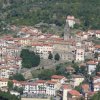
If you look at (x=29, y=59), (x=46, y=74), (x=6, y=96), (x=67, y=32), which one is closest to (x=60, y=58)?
(x=29, y=59)

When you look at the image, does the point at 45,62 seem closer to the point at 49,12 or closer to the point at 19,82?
the point at 19,82

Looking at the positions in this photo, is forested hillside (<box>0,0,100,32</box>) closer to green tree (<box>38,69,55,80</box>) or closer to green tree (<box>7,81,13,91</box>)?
green tree (<box>38,69,55,80</box>)

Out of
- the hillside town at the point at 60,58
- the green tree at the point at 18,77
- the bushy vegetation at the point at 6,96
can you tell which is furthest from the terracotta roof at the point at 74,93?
the green tree at the point at 18,77

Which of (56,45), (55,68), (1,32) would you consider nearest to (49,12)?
(1,32)

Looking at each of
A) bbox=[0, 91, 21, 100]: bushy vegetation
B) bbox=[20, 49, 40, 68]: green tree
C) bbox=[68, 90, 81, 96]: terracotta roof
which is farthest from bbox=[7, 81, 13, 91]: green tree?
bbox=[20, 49, 40, 68]: green tree

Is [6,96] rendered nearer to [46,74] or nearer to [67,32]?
[46,74]

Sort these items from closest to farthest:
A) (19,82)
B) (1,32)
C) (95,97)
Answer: (95,97) < (19,82) < (1,32)
